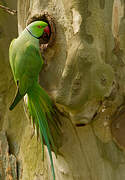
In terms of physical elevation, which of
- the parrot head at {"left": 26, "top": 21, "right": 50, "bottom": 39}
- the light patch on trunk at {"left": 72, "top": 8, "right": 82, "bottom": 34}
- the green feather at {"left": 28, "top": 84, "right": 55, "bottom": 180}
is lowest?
the green feather at {"left": 28, "top": 84, "right": 55, "bottom": 180}

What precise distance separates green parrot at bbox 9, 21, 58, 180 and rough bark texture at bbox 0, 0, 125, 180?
2.5 inches

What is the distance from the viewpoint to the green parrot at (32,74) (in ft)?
3.48

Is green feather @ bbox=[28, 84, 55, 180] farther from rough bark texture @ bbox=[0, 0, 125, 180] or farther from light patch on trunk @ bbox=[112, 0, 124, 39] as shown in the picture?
light patch on trunk @ bbox=[112, 0, 124, 39]

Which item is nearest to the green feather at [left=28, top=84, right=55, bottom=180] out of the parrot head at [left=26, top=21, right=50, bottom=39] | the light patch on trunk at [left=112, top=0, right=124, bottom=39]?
the parrot head at [left=26, top=21, right=50, bottom=39]

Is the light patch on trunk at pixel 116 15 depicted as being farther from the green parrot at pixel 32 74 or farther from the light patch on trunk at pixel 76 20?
the green parrot at pixel 32 74

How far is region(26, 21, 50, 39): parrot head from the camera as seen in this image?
1087 mm

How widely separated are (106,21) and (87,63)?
21 centimetres

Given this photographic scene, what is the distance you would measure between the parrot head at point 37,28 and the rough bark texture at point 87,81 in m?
0.05

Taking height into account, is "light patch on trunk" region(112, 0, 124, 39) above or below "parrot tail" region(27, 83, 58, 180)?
above

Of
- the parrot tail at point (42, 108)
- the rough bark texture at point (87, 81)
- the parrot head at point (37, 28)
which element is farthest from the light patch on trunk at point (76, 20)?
the parrot tail at point (42, 108)

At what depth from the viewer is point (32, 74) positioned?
107 centimetres

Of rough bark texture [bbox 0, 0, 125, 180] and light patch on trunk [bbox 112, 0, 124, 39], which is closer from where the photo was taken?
rough bark texture [bbox 0, 0, 125, 180]

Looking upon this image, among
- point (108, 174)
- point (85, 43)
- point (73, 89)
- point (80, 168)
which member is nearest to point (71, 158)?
point (80, 168)

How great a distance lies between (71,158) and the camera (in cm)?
119
